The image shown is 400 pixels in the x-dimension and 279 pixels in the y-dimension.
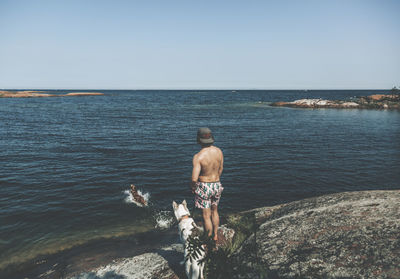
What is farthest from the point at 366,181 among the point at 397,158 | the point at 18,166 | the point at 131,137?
the point at 18,166

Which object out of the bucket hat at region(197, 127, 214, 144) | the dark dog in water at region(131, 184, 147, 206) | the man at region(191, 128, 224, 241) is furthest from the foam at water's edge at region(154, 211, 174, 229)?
the bucket hat at region(197, 127, 214, 144)

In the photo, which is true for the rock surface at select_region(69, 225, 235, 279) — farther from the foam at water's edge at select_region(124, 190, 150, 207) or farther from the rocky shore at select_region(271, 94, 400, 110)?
the rocky shore at select_region(271, 94, 400, 110)

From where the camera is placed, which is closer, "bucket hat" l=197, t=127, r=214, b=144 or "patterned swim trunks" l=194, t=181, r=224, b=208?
"bucket hat" l=197, t=127, r=214, b=144

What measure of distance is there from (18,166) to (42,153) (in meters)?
2.81

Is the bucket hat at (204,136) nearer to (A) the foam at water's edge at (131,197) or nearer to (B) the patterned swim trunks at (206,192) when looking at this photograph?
(B) the patterned swim trunks at (206,192)

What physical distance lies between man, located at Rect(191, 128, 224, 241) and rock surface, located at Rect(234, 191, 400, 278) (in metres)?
1.28

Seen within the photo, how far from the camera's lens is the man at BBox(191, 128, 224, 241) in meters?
4.97

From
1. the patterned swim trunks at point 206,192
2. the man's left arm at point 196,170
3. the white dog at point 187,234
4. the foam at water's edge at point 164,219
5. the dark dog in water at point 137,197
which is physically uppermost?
the man's left arm at point 196,170

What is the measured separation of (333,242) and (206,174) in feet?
10.1

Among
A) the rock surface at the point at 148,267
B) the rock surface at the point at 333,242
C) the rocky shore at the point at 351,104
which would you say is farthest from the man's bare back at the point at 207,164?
the rocky shore at the point at 351,104

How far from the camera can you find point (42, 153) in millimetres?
17484

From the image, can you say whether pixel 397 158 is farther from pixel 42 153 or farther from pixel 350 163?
pixel 42 153

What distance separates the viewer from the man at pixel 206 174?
4.97 m

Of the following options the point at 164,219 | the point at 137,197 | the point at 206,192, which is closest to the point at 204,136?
the point at 206,192
